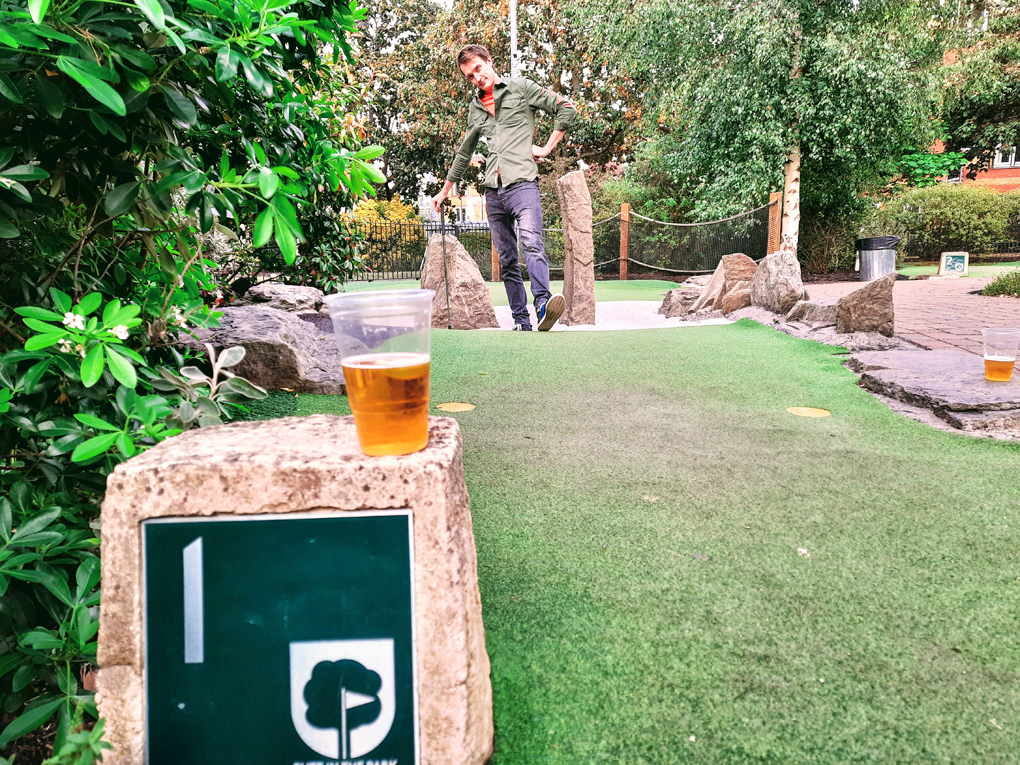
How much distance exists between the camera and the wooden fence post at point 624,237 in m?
15.9

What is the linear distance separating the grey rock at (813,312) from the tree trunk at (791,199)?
7878 mm

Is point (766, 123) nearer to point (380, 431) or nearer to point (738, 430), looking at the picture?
point (738, 430)

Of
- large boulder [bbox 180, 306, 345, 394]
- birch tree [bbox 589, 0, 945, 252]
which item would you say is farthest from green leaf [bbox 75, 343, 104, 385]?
birch tree [bbox 589, 0, 945, 252]

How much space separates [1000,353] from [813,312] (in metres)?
2.83

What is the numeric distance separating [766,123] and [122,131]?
1381cm

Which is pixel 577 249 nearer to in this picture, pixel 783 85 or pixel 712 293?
pixel 712 293

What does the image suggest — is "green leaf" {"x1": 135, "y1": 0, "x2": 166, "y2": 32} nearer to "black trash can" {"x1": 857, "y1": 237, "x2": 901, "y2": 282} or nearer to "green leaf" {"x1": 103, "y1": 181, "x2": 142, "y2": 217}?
"green leaf" {"x1": 103, "y1": 181, "x2": 142, "y2": 217}

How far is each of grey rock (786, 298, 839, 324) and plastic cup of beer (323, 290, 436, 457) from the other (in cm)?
565

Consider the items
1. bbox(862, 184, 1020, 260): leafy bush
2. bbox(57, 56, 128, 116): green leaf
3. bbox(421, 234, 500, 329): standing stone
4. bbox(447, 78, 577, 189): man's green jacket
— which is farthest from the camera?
bbox(862, 184, 1020, 260): leafy bush

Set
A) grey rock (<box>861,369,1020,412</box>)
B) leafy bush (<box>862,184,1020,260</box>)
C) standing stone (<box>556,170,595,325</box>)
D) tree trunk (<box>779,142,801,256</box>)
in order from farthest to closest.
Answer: leafy bush (<box>862,184,1020,260</box>) < tree trunk (<box>779,142,801,256</box>) < standing stone (<box>556,170,595,325</box>) < grey rock (<box>861,369,1020,412</box>)

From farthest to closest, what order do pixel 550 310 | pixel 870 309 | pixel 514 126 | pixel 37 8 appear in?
pixel 550 310 < pixel 514 126 < pixel 870 309 < pixel 37 8

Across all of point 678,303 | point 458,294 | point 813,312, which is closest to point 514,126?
point 458,294

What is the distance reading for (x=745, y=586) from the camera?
1.61 metres

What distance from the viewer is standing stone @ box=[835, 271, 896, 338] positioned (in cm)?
512
